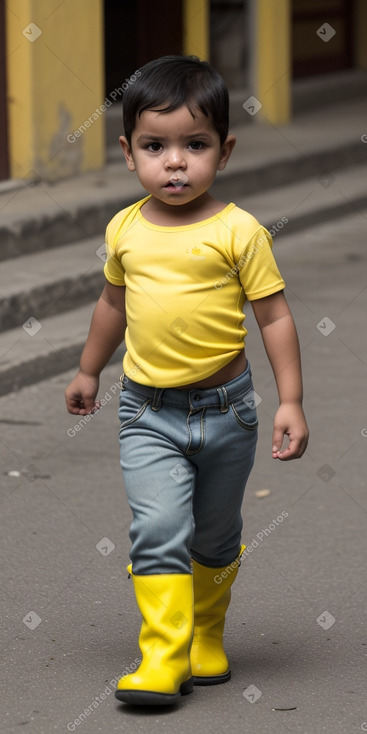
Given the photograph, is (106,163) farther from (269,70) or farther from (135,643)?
(135,643)

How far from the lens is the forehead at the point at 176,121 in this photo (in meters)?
2.95

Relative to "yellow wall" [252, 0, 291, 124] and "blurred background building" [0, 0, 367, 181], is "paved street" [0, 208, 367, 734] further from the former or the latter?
"yellow wall" [252, 0, 291, 124]

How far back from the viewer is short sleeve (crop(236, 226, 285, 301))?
299cm

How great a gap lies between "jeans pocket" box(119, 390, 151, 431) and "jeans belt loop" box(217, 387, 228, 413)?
158mm

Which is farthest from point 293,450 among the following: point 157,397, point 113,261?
point 113,261

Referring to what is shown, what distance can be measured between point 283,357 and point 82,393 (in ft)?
1.75

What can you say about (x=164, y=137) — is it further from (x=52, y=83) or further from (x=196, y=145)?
(x=52, y=83)

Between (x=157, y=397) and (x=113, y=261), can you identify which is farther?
(x=113, y=261)

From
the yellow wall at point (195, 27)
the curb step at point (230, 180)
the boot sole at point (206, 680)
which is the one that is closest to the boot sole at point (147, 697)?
the boot sole at point (206, 680)

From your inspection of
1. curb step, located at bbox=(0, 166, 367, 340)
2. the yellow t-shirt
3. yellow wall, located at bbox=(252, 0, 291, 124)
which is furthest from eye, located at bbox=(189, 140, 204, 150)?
yellow wall, located at bbox=(252, 0, 291, 124)

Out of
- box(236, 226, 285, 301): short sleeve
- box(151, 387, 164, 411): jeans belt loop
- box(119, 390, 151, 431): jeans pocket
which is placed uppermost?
box(236, 226, 285, 301): short sleeve

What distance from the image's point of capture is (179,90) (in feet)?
9.67

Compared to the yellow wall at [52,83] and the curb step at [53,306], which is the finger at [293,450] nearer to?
the curb step at [53,306]

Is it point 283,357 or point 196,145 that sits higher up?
point 196,145
